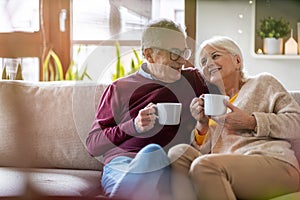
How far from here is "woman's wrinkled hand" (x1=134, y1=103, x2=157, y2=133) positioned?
181 centimetres

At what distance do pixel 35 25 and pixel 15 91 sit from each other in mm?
1334

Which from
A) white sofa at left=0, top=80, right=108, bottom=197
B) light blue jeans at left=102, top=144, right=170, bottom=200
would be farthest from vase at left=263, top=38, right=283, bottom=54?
light blue jeans at left=102, top=144, right=170, bottom=200

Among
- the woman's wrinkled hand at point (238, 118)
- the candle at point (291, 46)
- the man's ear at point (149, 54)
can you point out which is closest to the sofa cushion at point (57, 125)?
the man's ear at point (149, 54)

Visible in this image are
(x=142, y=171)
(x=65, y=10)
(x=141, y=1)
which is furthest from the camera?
(x=65, y=10)

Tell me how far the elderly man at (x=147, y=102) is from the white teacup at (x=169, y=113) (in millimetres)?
38

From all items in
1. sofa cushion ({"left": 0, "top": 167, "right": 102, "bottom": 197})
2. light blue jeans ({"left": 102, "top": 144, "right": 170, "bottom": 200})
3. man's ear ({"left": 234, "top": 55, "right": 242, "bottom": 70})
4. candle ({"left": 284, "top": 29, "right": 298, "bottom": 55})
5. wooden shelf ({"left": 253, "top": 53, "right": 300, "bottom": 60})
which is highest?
candle ({"left": 284, "top": 29, "right": 298, "bottom": 55})

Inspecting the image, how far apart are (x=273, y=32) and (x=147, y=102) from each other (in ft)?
3.82

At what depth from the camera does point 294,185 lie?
5.72 feet

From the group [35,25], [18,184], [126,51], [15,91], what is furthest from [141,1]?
[18,184]

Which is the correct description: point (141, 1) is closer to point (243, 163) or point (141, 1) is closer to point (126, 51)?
point (126, 51)

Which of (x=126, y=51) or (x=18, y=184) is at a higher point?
(x=126, y=51)

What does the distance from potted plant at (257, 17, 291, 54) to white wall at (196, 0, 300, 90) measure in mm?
60

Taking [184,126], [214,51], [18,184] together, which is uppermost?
[214,51]

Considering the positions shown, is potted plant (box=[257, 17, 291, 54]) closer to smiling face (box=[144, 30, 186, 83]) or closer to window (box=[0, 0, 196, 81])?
window (box=[0, 0, 196, 81])
